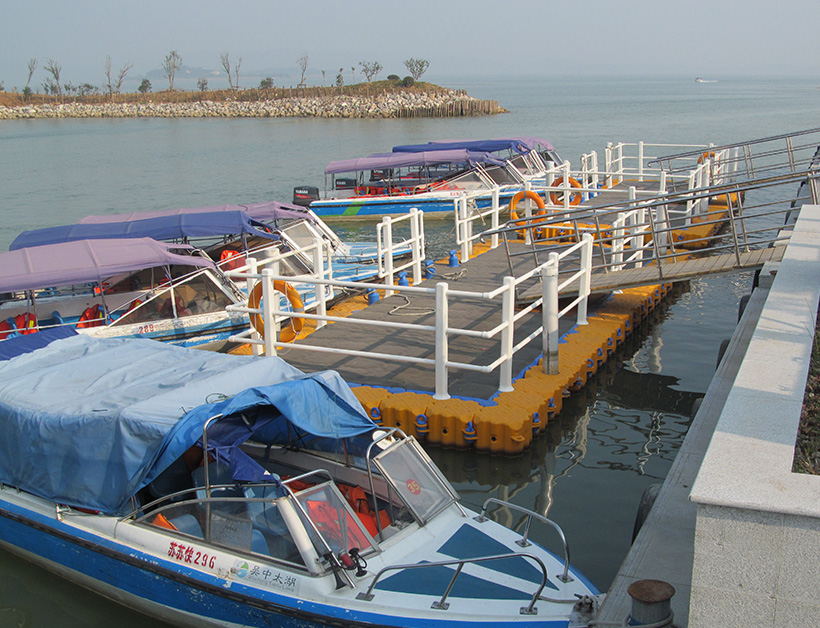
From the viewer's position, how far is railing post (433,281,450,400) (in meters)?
8.91

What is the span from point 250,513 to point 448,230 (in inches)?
878

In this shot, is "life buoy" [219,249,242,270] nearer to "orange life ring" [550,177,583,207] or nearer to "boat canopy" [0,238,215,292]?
"boat canopy" [0,238,215,292]

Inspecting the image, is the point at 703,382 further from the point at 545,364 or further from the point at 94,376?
the point at 94,376

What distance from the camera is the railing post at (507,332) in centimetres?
898

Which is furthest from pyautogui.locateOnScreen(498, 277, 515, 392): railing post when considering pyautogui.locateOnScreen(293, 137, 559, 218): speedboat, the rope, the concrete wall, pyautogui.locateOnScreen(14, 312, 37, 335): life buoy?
pyautogui.locateOnScreen(293, 137, 559, 218): speedboat

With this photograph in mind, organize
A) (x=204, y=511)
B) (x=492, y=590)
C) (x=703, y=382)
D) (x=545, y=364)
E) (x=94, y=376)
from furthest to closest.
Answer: (x=703, y=382) < (x=545, y=364) < (x=94, y=376) < (x=204, y=511) < (x=492, y=590)

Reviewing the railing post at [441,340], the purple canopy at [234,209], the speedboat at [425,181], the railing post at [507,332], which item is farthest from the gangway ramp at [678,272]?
the speedboat at [425,181]

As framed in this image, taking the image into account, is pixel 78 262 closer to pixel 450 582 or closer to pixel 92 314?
pixel 92 314

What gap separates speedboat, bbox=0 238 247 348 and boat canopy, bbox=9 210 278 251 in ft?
4.96

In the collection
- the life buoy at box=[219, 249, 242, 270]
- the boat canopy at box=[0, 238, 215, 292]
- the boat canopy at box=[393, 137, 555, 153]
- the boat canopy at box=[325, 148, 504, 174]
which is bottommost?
the life buoy at box=[219, 249, 242, 270]

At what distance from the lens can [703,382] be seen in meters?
11.9

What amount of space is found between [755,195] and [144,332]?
26.4m

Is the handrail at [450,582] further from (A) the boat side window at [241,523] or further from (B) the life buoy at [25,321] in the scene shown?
(B) the life buoy at [25,321]

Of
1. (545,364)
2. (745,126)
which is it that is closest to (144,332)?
(545,364)
